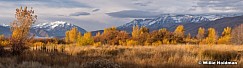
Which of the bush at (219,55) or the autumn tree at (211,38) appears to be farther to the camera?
the autumn tree at (211,38)

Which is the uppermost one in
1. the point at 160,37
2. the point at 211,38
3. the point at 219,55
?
the point at 219,55

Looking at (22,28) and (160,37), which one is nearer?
(22,28)

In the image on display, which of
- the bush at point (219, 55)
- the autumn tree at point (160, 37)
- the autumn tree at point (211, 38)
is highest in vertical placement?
the bush at point (219, 55)

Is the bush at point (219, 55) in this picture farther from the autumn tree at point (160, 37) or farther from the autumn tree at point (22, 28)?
the autumn tree at point (160, 37)

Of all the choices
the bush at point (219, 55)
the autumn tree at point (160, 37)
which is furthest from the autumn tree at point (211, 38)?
the bush at point (219, 55)

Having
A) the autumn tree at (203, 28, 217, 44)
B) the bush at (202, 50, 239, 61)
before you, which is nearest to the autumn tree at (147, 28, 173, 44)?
the autumn tree at (203, 28, 217, 44)

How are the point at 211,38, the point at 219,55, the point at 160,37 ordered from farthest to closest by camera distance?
the point at 211,38
the point at 160,37
the point at 219,55

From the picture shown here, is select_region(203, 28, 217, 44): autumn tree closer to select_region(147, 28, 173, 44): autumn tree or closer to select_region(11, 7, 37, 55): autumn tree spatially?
select_region(147, 28, 173, 44): autumn tree

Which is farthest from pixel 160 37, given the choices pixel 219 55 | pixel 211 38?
pixel 219 55

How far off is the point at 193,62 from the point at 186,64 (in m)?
0.59

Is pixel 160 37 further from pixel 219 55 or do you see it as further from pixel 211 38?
pixel 219 55

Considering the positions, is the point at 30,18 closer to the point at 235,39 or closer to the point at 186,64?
the point at 186,64

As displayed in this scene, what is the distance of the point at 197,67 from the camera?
12.8m

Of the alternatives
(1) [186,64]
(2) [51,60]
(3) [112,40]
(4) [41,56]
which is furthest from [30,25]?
(3) [112,40]
